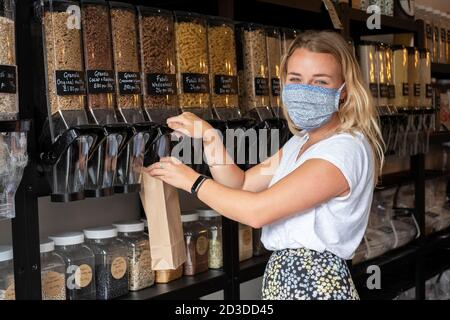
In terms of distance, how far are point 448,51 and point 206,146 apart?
7.01 ft

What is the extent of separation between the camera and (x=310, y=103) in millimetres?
1476

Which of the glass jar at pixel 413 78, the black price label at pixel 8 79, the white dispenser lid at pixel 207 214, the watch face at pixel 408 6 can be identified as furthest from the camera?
the watch face at pixel 408 6

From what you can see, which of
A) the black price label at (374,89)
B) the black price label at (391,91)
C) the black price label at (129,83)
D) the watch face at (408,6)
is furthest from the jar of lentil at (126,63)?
the watch face at (408,6)

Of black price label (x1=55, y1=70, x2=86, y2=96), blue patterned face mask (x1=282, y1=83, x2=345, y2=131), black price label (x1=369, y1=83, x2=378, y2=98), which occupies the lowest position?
blue patterned face mask (x1=282, y1=83, x2=345, y2=131)

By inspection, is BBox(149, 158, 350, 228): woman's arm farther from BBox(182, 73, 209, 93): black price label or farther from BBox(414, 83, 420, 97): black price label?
BBox(414, 83, 420, 97): black price label

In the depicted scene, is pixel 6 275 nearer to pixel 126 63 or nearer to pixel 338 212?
pixel 126 63

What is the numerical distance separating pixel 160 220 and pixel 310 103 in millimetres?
442

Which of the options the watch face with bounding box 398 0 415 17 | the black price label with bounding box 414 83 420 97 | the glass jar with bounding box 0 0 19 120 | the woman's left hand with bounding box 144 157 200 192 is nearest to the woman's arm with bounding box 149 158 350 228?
the woman's left hand with bounding box 144 157 200 192

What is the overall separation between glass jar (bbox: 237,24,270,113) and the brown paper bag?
0.43 m

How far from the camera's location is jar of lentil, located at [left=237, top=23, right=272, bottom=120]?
175cm

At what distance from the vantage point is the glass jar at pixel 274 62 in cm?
180

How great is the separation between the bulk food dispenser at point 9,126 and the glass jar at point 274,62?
0.80 meters

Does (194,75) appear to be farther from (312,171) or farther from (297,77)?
(312,171)

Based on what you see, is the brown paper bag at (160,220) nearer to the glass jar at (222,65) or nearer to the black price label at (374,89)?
the glass jar at (222,65)
